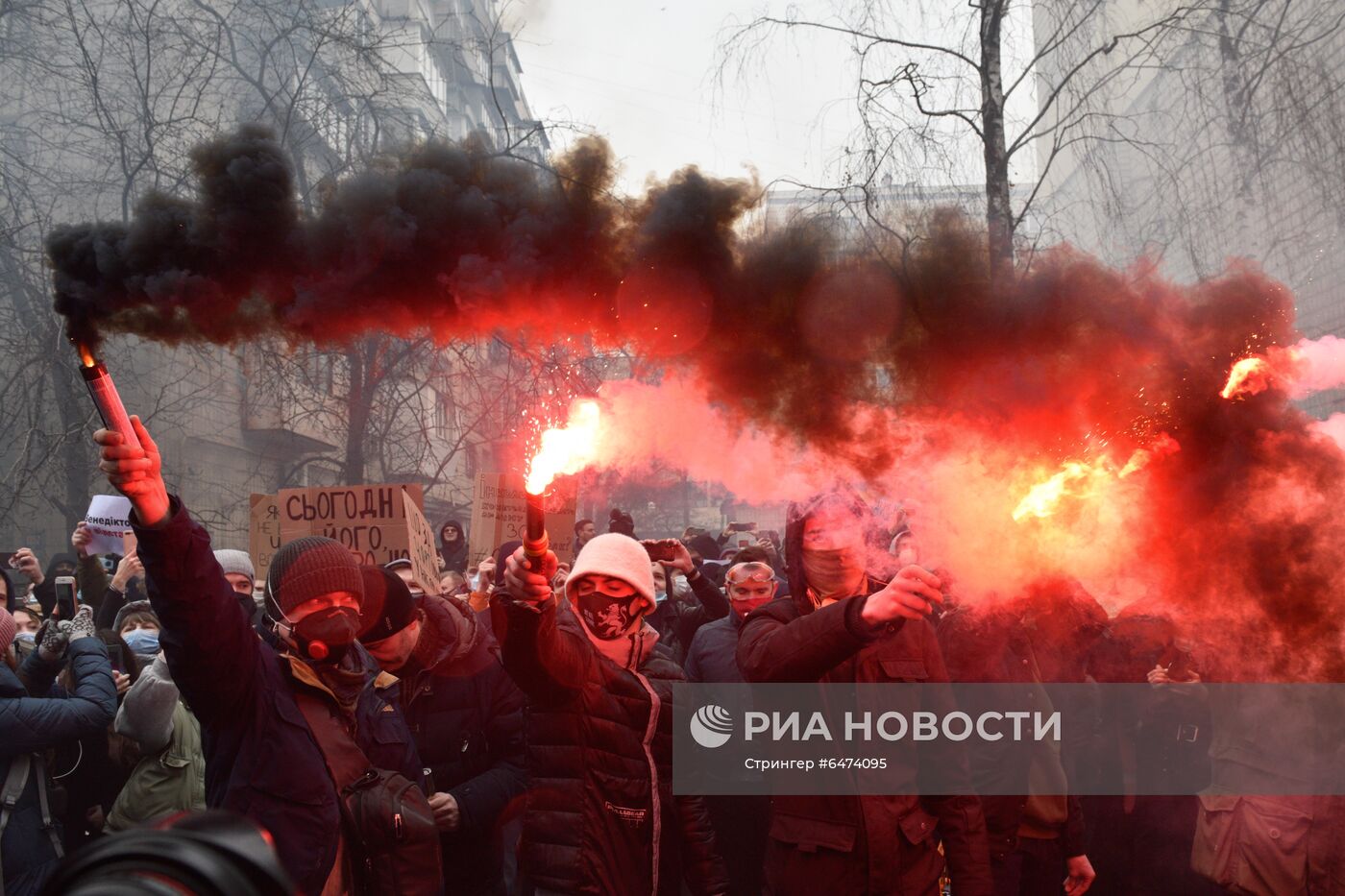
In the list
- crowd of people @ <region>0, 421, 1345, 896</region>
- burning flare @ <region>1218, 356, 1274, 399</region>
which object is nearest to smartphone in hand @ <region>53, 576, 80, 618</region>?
crowd of people @ <region>0, 421, 1345, 896</region>

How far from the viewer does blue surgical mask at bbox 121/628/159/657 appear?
5.57 metres

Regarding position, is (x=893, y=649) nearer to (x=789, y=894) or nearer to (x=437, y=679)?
(x=789, y=894)

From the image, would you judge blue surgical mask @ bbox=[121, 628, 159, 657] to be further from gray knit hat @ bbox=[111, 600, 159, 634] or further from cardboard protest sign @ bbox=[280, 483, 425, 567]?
cardboard protest sign @ bbox=[280, 483, 425, 567]

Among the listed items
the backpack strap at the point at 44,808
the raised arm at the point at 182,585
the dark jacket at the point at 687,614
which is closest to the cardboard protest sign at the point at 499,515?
the dark jacket at the point at 687,614

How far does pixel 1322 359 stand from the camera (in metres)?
5.66

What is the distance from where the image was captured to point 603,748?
3680 millimetres

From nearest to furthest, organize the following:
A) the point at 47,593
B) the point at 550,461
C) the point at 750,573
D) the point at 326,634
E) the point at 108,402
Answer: the point at 108,402, the point at 550,461, the point at 326,634, the point at 750,573, the point at 47,593

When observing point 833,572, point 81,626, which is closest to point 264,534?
point 81,626

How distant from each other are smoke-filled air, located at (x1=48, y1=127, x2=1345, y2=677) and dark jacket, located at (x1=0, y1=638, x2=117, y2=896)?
155 centimetres

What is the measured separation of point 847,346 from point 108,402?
406cm

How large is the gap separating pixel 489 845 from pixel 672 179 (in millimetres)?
3515

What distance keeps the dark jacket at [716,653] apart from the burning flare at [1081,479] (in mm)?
1427

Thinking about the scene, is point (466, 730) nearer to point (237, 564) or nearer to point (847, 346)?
point (237, 564)

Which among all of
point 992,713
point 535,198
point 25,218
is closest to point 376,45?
point 25,218
